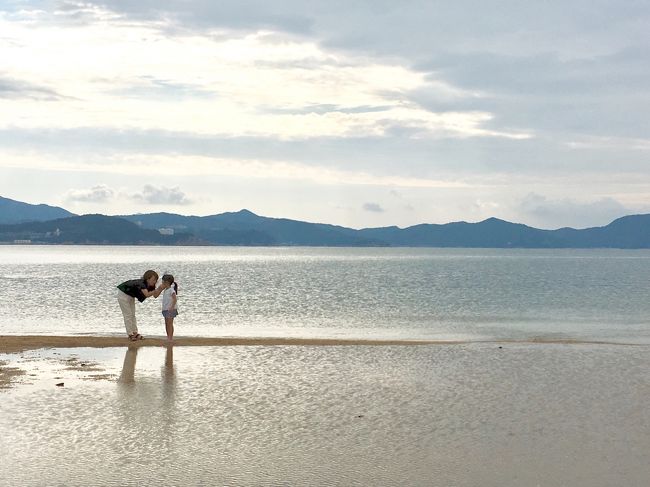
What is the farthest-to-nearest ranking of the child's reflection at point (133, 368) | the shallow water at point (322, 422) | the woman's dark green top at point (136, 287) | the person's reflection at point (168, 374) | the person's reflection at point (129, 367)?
the woman's dark green top at point (136, 287) < the person's reflection at point (129, 367) < the child's reflection at point (133, 368) < the person's reflection at point (168, 374) < the shallow water at point (322, 422)

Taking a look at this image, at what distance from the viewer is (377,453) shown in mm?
12148

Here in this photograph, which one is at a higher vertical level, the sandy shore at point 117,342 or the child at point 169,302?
the child at point 169,302

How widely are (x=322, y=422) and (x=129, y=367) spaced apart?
28.2ft

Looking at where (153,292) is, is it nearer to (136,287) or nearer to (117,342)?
(136,287)

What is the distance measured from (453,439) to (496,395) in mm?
4796

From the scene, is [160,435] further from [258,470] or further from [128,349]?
[128,349]

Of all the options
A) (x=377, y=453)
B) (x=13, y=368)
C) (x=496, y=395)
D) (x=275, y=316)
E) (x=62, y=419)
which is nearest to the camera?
(x=377, y=453)

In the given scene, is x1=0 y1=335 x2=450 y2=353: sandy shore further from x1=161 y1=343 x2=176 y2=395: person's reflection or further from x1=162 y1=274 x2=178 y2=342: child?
x1=161 y1=343 x2=176 y2=395: person's reflection

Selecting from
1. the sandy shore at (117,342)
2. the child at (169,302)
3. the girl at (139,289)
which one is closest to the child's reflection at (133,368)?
the child at (169,302)

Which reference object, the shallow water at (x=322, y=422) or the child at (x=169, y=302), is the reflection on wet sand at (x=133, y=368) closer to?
the shallow water at (x=322, y=422)

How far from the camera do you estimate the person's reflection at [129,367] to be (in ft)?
61.8

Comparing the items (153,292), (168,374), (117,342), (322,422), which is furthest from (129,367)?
(322,422)

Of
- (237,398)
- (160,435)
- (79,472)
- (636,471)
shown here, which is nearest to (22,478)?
(79,472)

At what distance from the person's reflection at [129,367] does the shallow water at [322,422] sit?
50 mm
